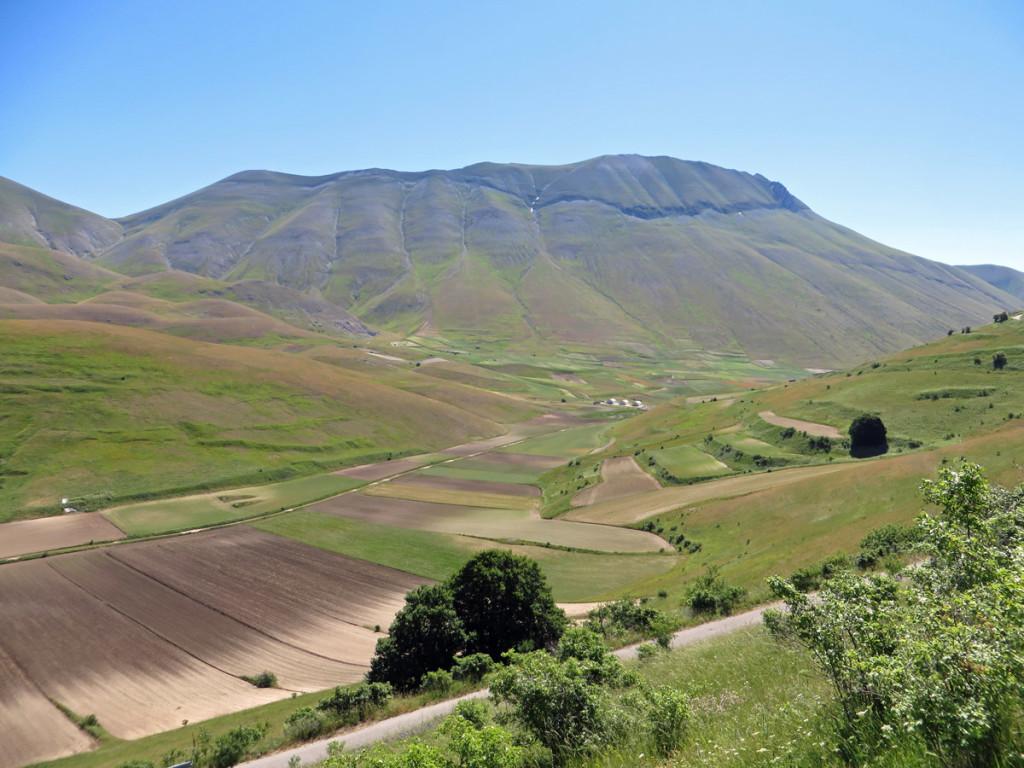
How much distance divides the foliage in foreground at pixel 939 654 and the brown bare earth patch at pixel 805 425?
255 ft

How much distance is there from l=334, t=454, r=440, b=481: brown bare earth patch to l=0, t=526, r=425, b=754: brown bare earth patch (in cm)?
3603

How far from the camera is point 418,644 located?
3180cm

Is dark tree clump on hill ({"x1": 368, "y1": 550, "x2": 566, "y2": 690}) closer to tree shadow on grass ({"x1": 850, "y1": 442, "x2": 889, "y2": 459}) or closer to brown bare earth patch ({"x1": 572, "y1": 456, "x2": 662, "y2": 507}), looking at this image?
brown bare earth patch ({"x1": 572, "y1": 456, "x2": 662, "y2": 507})

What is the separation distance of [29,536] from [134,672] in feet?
141

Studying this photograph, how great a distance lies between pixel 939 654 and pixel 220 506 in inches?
3629

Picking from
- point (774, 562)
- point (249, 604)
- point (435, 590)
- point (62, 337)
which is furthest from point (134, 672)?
point (62, 337)

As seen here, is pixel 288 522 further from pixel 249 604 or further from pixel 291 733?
pixel 291 733

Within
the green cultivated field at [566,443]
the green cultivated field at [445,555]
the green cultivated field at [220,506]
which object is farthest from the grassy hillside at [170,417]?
the green cultivated field at [445,555]

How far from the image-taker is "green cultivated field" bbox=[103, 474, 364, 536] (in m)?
71.8

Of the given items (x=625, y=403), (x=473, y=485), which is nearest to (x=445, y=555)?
(x=473, y=485)

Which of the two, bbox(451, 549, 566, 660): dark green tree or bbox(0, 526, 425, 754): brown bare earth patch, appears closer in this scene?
bbox(451, 549, 566, 660): dark green tree

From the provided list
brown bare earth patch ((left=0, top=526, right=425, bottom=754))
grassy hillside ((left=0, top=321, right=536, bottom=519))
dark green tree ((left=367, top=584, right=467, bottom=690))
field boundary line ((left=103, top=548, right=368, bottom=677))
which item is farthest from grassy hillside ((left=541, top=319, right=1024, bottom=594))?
grassy hillside ((left=0, top=321, right=536, bottom=519))

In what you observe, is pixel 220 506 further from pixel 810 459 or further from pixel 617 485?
pixel 810 459

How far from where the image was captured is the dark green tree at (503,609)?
33219 mm
